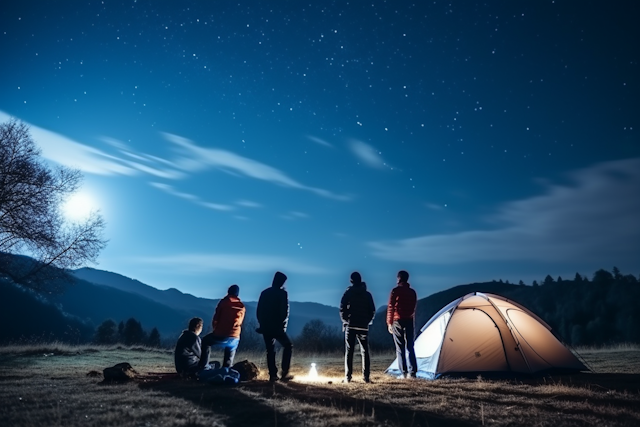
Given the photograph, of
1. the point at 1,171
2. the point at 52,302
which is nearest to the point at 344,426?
the point at 1,171

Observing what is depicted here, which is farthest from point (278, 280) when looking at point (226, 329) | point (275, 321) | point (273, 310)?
point (226, 329)

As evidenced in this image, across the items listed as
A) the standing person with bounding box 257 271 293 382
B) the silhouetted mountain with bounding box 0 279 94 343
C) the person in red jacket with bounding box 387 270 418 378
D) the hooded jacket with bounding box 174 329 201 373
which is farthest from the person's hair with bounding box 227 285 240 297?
the silhouetted mountain with bounding box 0 279 94 343

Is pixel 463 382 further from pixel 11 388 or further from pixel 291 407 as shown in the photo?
pixel 11 388

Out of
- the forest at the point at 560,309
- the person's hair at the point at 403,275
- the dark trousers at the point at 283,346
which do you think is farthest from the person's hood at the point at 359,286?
the forest at the point at 560,309

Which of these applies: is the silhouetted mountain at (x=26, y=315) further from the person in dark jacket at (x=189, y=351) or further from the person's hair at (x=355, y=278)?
the person's hair at (x=355, y=278)

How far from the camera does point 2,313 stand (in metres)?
113

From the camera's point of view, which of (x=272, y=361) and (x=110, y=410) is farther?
(x=272, y=361)

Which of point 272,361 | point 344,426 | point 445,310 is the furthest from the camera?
point 445,310

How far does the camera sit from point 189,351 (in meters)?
10.1

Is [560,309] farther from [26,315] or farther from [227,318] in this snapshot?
[26,315]

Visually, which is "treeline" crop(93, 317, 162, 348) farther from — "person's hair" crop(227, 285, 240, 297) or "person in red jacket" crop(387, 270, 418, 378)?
"person in red jacket" crop(387, 270, 418, 378)

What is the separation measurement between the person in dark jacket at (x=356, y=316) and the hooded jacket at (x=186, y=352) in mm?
3449

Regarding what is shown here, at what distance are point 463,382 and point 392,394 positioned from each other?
2.94 metres

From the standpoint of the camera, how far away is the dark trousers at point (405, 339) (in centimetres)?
1107
